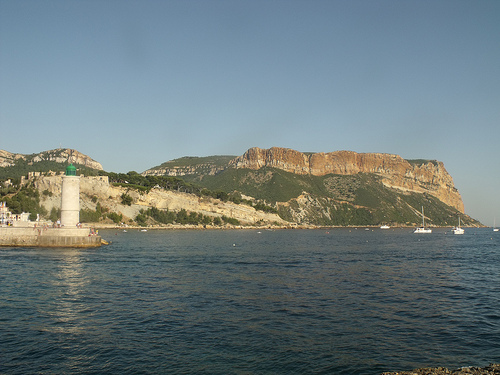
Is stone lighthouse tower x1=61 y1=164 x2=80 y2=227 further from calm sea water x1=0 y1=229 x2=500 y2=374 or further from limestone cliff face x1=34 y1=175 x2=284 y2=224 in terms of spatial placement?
limestone cliff face x1=34 y1=175 x2=284 y2=224

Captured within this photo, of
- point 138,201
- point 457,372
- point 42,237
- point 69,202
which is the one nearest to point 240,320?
point 457,372

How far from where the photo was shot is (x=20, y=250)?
50812mm

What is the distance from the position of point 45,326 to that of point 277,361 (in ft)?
37.6

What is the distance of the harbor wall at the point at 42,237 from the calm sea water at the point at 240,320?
17.2 meters

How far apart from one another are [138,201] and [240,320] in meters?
137

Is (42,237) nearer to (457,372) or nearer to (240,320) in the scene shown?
(240,320)

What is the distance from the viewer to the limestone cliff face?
129 m

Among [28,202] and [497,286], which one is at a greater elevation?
[28,202]

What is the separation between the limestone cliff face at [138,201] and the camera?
424 feet

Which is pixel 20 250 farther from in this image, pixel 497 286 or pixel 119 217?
pixel 119 217

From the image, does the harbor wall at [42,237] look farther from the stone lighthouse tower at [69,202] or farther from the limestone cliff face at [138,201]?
the limestone cliff face at [138,201]

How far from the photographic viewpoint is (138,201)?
15038 centimetres

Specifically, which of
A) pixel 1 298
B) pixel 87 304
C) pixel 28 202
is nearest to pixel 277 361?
pixel 87 304

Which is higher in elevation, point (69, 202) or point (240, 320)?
point (69, 202)
